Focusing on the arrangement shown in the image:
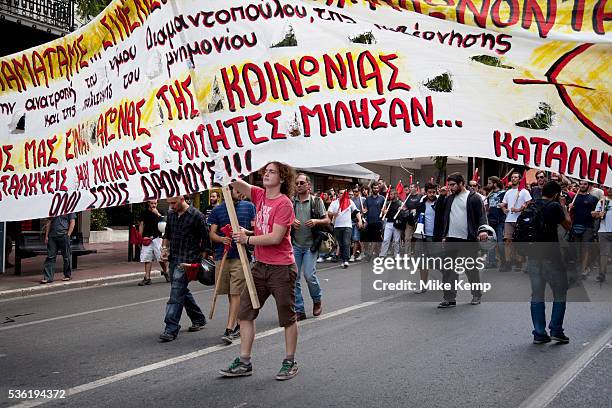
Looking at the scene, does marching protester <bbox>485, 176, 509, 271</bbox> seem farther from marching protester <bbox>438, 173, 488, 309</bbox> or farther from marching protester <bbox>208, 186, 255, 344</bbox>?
marching protester <bbox>208, 186, 255, 344</bbox>

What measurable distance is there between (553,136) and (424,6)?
3.65ft

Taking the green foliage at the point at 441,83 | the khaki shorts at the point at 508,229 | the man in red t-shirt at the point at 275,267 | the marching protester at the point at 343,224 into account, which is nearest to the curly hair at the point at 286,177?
the man in red t-shirt at the point at 275,267

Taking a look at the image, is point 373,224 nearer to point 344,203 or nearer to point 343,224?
point 344,203

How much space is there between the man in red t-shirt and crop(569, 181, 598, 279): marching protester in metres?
8.22

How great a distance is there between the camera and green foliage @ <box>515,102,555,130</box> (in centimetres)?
374

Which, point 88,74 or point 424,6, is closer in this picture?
point 424,6

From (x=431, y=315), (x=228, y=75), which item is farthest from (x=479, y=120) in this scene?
(x=431, y=315)

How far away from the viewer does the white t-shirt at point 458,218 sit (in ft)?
30.4

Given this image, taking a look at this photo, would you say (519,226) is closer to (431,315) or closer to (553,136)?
(431,315)

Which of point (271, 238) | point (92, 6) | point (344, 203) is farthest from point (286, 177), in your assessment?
point (92, 6)

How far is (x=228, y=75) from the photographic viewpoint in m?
4.81

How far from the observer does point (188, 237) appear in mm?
7488

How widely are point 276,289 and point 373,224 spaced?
480 inches

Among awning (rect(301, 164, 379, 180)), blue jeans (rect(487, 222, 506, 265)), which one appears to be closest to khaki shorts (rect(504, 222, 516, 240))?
blue jeans (rect(487, 222, 506, 265))
